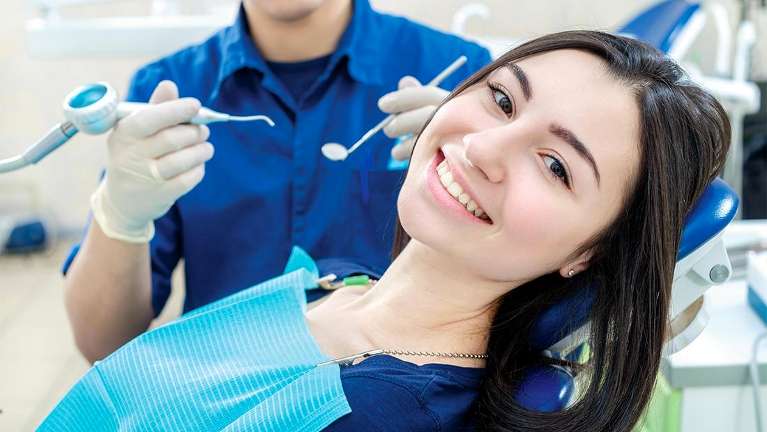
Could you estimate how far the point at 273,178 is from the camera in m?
1.50

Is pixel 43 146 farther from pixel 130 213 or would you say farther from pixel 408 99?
pixel 408 99

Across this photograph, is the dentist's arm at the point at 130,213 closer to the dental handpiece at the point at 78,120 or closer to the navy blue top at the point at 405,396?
the dental handpiece at the point at 78,120

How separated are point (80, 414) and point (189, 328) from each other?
17 cm

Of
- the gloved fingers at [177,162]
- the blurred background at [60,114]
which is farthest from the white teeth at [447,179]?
the blurred background at [60,114]

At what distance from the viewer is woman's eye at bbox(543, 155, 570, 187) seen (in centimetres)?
99

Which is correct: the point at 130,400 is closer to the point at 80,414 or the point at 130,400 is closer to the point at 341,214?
the point at 80,414

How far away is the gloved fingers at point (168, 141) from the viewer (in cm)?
119

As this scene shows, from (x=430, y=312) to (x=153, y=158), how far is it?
440mm

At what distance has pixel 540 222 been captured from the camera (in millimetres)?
986

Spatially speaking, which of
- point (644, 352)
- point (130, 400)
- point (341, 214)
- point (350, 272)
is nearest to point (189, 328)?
point (130, 400)

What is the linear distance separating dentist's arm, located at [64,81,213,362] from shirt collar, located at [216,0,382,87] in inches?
11.2

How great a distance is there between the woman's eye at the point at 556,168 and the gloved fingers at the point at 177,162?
1.67 feet

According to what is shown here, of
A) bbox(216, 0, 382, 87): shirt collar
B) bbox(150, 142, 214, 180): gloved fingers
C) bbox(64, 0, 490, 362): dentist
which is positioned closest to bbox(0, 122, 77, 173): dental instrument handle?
bbox(150, 142, 214, 180): gloved fingers

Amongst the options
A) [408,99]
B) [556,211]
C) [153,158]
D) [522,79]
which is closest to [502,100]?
[522,79]
